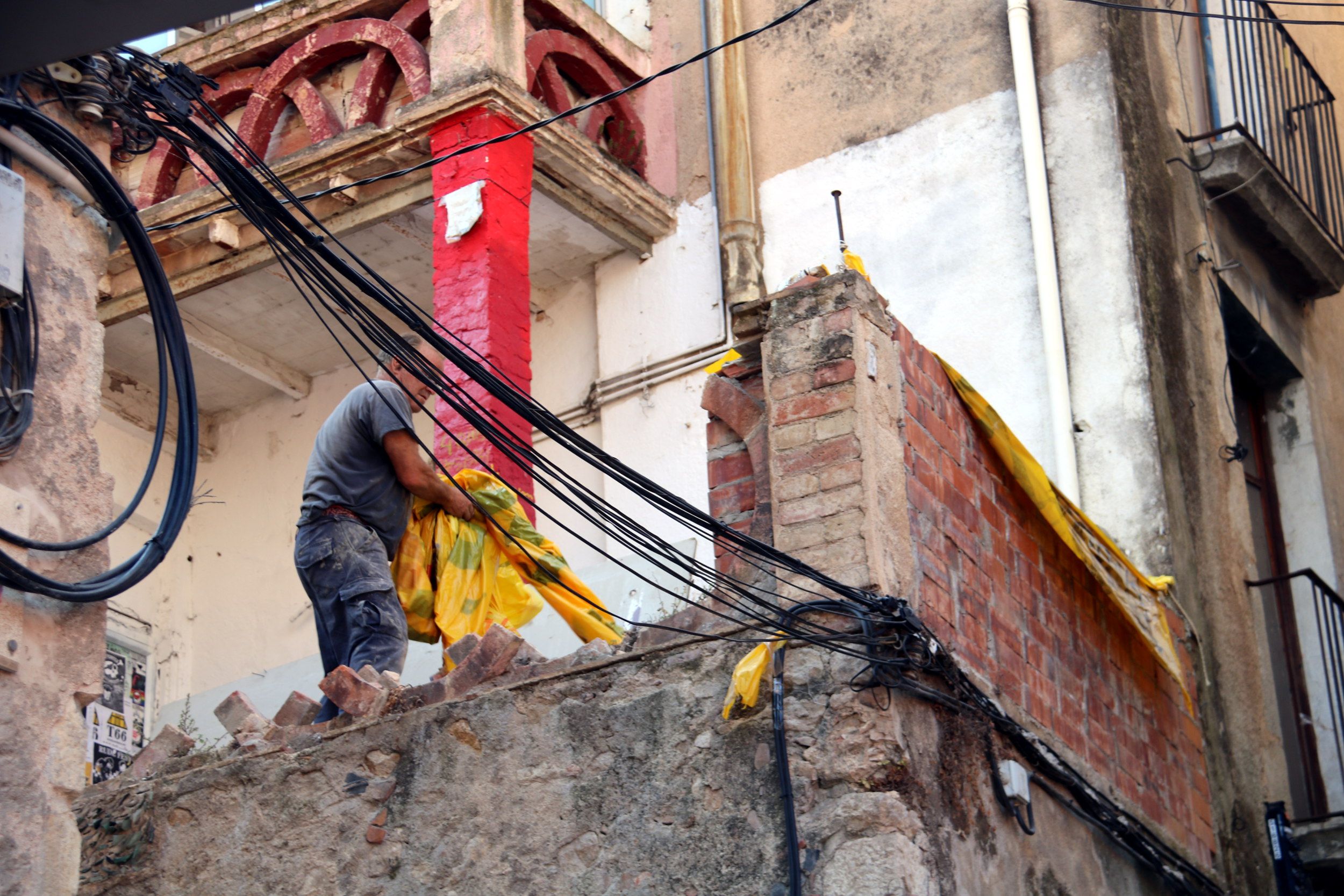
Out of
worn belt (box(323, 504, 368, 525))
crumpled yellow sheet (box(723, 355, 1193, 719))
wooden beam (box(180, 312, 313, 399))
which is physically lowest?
crumpled yellow sheet (box(723, 355, 1193, 719))

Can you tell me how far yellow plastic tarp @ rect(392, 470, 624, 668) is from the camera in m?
7.54

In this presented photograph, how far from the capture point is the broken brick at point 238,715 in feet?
22.4

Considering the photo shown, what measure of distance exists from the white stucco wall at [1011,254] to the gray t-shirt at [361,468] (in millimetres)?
3482

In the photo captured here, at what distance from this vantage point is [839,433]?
5.78 metres

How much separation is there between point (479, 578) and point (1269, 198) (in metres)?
5.14

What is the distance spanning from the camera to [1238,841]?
8211 mm

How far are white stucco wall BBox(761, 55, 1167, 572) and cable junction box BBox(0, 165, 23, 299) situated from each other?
17.4ft

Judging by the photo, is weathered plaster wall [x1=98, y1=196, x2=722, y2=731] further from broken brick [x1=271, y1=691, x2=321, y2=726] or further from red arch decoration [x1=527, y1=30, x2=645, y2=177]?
broken brick [x1=271, y1=691, x2=321, y2=726]

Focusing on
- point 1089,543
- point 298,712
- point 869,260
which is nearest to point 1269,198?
point 869,260

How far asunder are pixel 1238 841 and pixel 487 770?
3.96 meters

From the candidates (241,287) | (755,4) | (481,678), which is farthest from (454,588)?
(755,4)

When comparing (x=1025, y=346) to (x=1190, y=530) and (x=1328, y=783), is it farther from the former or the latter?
(x=1328, y=783)

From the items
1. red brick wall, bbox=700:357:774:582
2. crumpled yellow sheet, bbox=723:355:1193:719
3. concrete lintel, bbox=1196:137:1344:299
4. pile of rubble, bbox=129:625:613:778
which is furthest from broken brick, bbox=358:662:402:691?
concrete lintel, bbox=1196:137:1344:299

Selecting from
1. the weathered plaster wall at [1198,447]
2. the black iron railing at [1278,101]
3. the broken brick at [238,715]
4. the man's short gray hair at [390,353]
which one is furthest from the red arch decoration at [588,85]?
the broken brick at [238,715]
